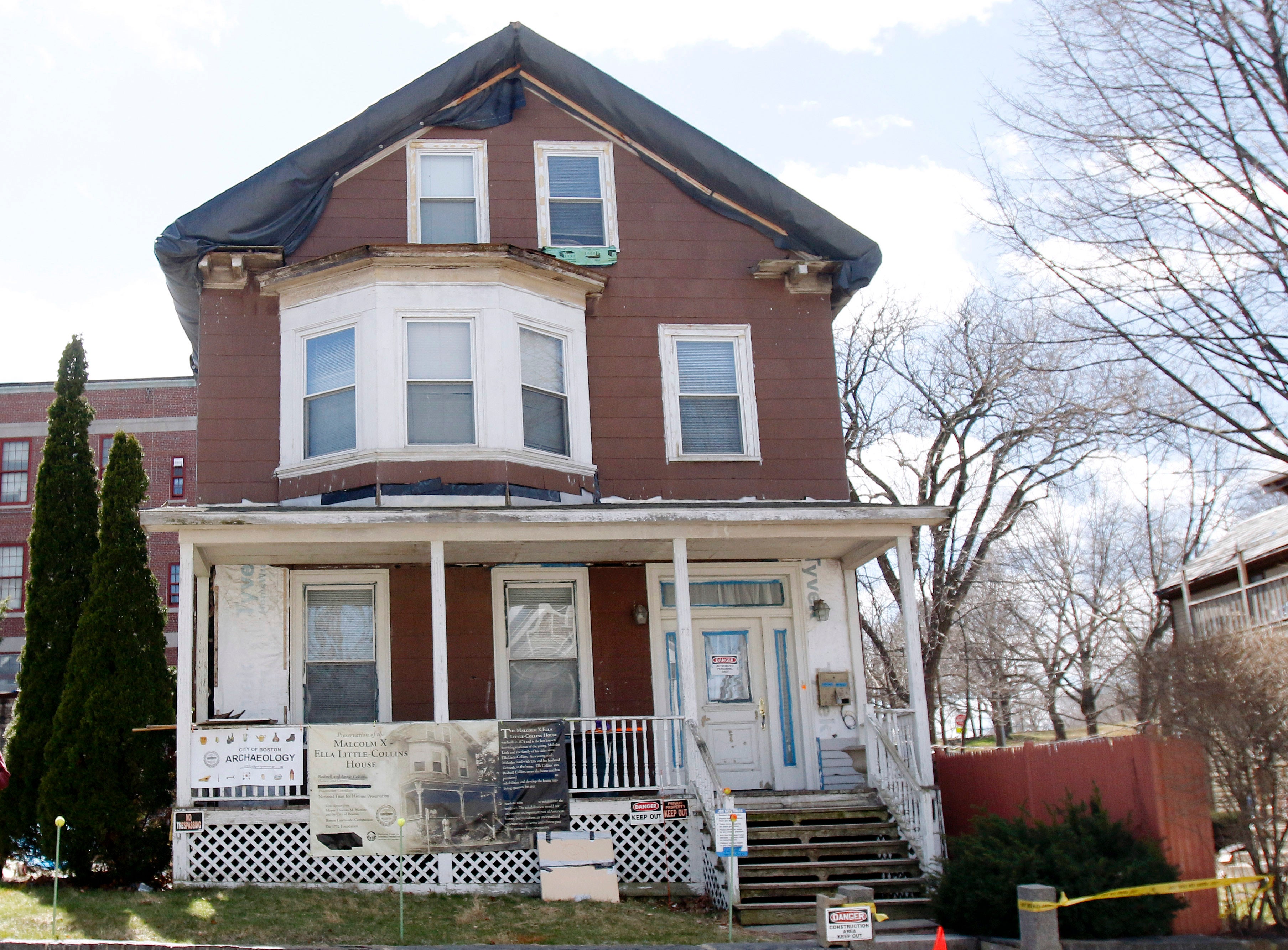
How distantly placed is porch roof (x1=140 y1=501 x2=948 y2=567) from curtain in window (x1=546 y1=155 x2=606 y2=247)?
353 centimetres

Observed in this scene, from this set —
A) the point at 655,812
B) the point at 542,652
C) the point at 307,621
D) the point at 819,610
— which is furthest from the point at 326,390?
the point at 819,610

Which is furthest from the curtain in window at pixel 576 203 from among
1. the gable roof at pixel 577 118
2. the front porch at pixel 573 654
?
the front porch at pixel 573 654

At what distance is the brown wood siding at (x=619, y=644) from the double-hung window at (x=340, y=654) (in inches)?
91.9

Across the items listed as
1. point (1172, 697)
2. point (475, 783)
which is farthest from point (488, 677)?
point (1172, 697)

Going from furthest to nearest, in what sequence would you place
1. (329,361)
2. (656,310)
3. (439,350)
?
(656,310) → (329,361) → (439,350)

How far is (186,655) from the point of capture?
434 inches

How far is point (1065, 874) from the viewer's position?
886 centimetres

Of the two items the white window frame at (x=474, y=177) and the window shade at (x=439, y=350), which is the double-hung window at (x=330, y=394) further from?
the white window frame at (x=474, y=177)

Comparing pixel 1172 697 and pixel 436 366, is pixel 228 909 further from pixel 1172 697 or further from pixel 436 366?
pixel 1172 697

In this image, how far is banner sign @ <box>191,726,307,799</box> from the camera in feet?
36.1

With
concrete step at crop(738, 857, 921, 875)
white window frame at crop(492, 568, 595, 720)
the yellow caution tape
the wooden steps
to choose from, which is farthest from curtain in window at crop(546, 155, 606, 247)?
the yellow caution tape

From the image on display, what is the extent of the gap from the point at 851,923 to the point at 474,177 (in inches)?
380

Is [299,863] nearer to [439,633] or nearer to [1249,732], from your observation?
[439,633]

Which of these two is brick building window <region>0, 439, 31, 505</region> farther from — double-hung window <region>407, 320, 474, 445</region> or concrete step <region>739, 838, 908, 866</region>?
concrete step <region>739, 838, 908, 866</region>
